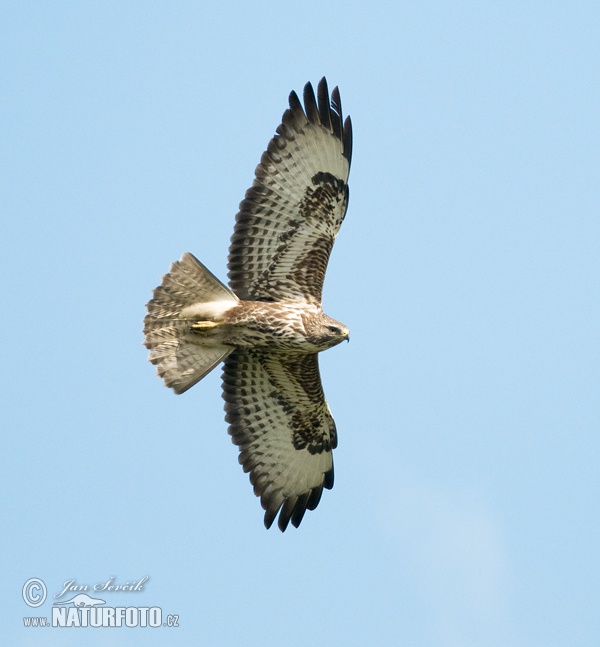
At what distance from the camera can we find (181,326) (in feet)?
32.0

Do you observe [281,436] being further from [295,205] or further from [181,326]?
[295,205]

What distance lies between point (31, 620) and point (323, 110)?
5264mm

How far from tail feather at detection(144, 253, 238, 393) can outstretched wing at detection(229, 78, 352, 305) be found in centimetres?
34

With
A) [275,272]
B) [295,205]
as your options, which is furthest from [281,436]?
[295,205]

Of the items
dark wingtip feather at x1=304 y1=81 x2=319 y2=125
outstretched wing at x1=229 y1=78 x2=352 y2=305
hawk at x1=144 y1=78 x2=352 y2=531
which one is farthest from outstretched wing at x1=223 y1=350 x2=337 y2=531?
dark wingtip feather at x1=304 y1=81 x2=319 y2=125

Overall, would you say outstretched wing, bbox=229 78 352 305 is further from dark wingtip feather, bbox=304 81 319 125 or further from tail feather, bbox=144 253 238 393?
tail feather, bbox=144 253 238 393

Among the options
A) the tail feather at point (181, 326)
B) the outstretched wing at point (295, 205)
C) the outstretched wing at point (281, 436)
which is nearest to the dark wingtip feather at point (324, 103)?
the outstretched wing at point (295, 205)

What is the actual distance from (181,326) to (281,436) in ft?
5.27

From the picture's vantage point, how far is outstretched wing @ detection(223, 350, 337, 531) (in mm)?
10297

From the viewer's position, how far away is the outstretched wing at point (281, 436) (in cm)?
1030

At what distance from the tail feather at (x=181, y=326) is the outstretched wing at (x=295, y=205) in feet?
1.13

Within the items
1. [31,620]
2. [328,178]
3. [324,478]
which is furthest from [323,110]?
[31,620]

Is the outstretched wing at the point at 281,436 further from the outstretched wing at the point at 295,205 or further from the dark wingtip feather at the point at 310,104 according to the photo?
the dark wingtip feather at the point at 310,104

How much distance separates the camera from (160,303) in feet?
31.7
